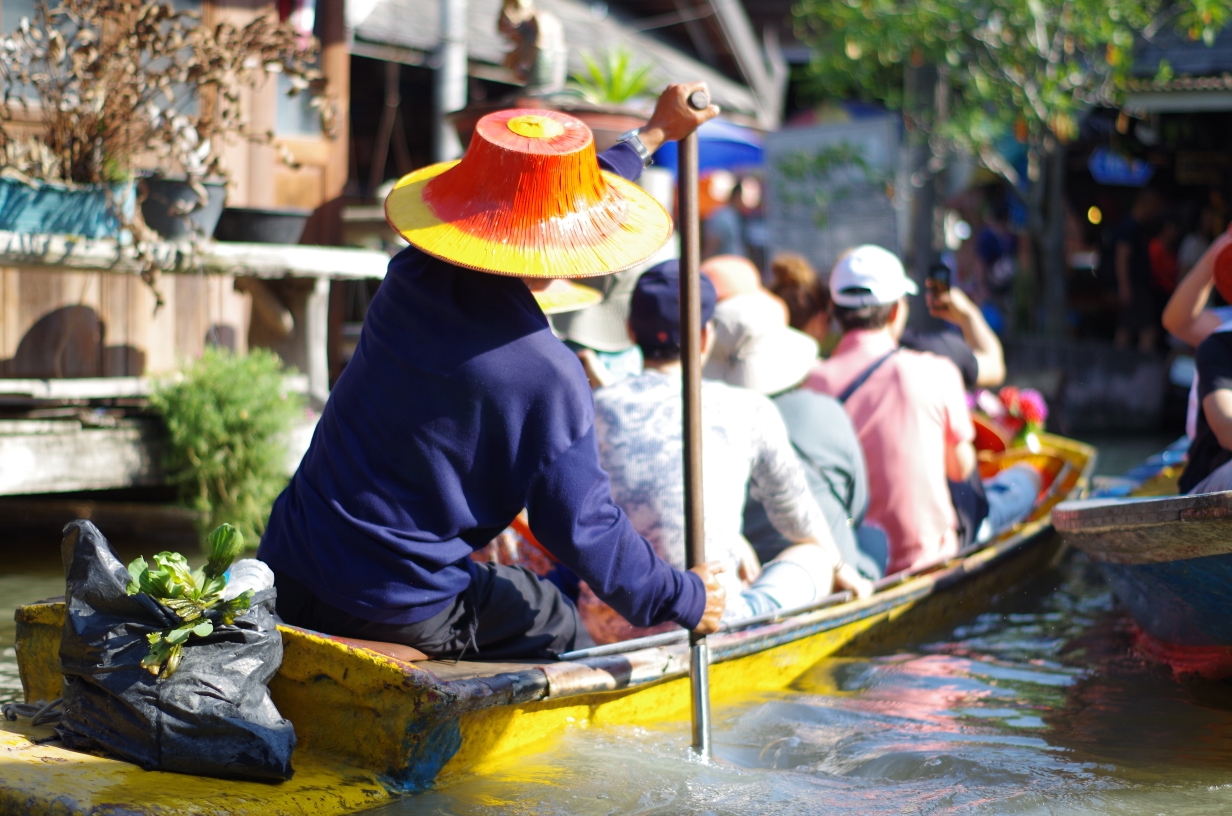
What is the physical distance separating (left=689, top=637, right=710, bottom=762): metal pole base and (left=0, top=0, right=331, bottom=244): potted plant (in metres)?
2.92

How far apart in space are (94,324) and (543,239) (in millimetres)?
3697

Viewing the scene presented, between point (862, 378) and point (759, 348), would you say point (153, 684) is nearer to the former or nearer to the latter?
point (759, 348)

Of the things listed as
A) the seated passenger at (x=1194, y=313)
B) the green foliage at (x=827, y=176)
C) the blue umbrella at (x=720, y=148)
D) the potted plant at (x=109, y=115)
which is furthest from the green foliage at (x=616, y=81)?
the seated passenger at (x=1194, y=313)

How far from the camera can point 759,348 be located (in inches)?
193

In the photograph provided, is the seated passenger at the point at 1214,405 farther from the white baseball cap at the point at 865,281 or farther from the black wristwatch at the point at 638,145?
the black wristwatch at the point at 638,145

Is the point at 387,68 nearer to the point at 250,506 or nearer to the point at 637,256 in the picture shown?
the point at 250,506

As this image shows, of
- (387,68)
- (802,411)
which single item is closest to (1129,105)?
(387,68)

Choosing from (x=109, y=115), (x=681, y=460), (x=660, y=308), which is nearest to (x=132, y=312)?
(x=109, y=115)

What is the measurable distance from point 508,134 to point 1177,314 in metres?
3.01

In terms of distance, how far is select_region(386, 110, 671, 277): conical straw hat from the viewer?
108 inches

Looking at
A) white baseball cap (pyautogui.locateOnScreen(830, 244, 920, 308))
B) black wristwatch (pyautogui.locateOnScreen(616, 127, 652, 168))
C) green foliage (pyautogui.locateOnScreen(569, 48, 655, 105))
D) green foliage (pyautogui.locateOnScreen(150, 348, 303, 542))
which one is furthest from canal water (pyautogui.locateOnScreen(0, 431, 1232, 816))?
green foliage (pyautogui.locateOnScreen(569, 48, 655, 105))

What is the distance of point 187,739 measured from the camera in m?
2.52

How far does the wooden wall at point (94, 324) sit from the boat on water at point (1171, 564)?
151 inches

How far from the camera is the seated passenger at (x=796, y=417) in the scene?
4.46 meters
